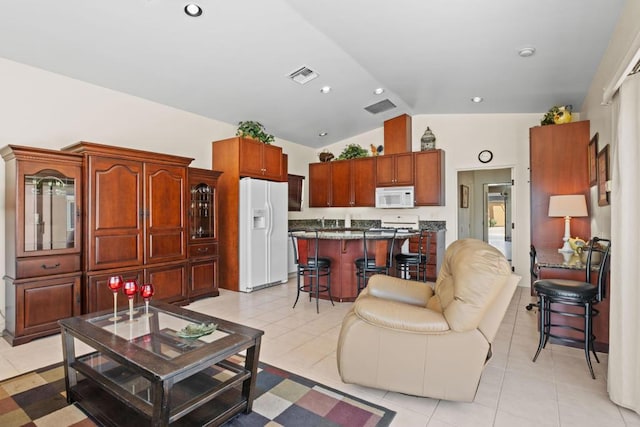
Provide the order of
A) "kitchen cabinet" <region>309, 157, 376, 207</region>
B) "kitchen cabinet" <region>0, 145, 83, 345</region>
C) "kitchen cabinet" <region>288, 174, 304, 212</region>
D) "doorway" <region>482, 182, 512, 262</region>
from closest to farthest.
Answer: "kitchen cabinet" <region>0, 145, 83, 345</region>
"kitchen cabinet" <region>309, 157, 376, 207</region>
"kitchen cabinet" <region>288, 174, 304, 212</region>
"doorway" <region>482, 182, 512, 262</region>

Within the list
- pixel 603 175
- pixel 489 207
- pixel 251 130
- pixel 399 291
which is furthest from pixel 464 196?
pixel 399 291

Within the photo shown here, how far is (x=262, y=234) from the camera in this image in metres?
5.30

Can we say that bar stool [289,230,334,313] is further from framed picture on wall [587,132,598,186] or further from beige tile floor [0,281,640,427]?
framed picture on wall [587,132,598,186]

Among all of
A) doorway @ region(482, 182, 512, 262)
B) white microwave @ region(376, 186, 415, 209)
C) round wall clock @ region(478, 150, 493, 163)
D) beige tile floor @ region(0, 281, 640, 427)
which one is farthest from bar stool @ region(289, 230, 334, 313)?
doorway @ region(482, 182, 512, 262)

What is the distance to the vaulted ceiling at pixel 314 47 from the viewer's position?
283 cm

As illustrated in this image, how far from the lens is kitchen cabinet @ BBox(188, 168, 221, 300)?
459 cm

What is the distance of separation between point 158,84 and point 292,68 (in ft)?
5.36

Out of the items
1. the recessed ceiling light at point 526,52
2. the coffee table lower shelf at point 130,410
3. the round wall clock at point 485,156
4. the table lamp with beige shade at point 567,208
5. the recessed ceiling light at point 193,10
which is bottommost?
the coffee table lower shelf at point 130,410

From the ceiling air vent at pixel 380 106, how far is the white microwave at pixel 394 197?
143cm

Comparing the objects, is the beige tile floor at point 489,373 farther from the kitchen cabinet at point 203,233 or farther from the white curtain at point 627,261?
the kitchen cabinet at point 203,233

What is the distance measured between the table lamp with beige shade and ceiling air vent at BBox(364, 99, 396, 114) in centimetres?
273

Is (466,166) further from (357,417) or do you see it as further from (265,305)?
(357,417)

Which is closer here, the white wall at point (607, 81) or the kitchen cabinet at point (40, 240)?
the white wall at point (607, 81)

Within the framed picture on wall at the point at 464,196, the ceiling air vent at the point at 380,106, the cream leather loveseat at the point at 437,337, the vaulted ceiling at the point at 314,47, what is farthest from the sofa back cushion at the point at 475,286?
the framed picture on wall at the point at 464,196
